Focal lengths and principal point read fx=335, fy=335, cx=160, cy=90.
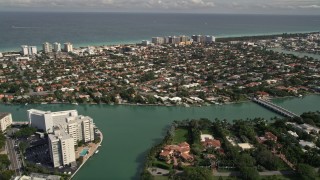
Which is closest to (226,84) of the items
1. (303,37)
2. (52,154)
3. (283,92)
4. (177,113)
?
(283,92)

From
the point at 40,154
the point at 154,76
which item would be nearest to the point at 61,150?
the point at 40,154

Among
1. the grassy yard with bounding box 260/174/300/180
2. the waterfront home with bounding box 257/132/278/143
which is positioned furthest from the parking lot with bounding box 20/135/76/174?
the waterfront home with bounding box 257/132/278/143

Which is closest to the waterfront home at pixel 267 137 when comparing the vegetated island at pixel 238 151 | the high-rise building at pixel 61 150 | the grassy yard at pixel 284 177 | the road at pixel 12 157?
the vegetated island at pixel 238 151

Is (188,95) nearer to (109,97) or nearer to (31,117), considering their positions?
(109,97)

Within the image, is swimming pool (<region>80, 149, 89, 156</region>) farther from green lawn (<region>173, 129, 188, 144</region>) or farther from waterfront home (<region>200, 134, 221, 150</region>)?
waterfront home (<region>200, 134, 221, 150</region>)

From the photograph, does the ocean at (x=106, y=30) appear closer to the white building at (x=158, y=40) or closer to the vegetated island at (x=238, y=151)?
the white building at (x=158, y=40)

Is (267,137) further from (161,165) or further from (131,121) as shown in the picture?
(131,121)

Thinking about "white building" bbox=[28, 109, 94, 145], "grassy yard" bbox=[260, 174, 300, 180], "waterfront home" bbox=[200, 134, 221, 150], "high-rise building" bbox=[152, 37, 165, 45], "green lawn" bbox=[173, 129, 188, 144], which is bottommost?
"grassy yard" bbox=[260, 174, 300, 180]
